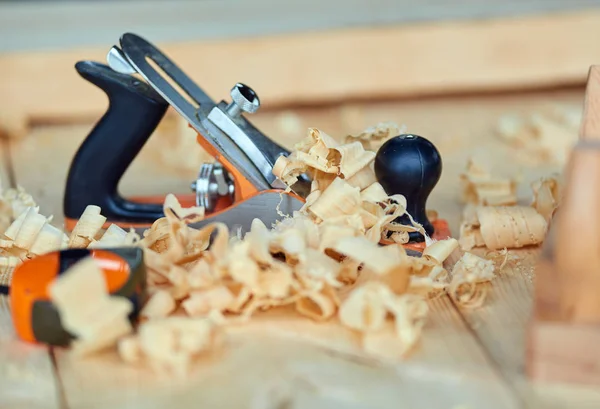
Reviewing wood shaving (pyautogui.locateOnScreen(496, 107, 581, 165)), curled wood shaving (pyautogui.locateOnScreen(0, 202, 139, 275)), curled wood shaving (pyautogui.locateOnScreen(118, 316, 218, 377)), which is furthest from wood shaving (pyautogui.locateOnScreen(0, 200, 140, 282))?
wood shaving (pyautogui.locateOnScreen(496, 107, 581, 165))

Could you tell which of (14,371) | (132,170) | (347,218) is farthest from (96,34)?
(14,371)

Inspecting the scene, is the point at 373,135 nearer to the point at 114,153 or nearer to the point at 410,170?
the point at 410,170

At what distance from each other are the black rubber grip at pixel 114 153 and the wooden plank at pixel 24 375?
46 centimetres

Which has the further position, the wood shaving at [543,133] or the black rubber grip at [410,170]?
the wood shaving at [543,133]

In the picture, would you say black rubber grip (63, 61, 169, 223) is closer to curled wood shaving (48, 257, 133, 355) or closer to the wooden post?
curled wood shaving (48, 257, 133, 355)

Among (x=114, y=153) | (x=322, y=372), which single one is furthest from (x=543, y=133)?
(x=322, y=372)

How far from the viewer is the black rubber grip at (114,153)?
158cm

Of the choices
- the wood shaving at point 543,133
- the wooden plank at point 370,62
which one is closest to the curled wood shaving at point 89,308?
the wood shaving at point 543,133

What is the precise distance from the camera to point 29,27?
9.09 feet

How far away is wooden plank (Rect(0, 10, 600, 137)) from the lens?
271cm

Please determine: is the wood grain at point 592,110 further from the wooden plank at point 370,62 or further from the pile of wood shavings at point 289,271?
the wooden plank at point 370,62

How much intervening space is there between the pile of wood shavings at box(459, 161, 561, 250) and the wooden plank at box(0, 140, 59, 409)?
0.85 m

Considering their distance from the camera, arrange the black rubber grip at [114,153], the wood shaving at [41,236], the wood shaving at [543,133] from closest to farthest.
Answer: the wood shaving at [41,236]
the black rubber grip at [114,153]
the wood shaving at [543,133]

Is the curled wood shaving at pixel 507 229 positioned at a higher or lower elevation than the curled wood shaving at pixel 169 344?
higher
